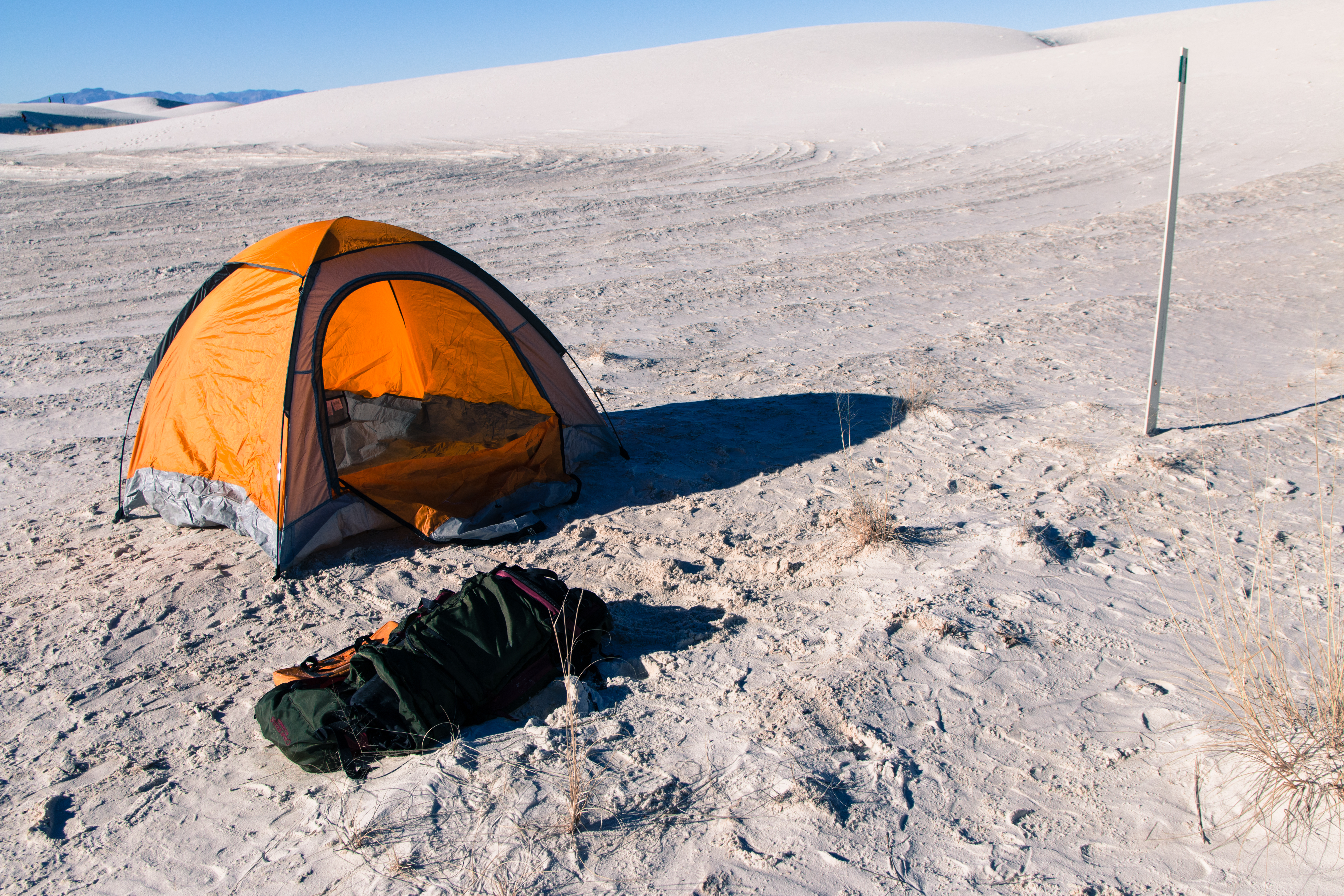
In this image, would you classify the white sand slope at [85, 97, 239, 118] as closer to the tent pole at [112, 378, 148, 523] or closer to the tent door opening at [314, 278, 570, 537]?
the tent pole at [112, 378, 148, 523]

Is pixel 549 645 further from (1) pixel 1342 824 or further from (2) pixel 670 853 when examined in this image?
(1) pixel 1342 824

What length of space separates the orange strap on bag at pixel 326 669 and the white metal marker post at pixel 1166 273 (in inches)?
190

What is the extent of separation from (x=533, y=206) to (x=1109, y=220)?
8.79m

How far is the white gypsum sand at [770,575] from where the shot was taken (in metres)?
2.84

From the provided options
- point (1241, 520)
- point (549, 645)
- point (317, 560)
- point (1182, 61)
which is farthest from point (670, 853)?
point (1182, 61)

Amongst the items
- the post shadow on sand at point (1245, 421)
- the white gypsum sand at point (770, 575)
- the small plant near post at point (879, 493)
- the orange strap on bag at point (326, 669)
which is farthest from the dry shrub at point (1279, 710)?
the orange strap on bag at point (326, 669)

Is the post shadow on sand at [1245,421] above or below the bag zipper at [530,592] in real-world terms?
above

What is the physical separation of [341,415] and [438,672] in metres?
3.62

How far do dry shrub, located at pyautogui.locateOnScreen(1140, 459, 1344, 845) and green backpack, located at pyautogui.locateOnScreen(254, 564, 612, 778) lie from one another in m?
2.43

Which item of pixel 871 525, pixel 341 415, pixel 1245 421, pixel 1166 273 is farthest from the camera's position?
pixel 341 415

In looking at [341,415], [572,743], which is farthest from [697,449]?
[572,743]

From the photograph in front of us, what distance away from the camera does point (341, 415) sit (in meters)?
6.49

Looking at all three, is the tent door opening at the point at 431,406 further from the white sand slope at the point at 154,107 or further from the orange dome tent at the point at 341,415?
the white sand slope at the point at 154,107

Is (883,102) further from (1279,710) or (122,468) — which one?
(1279,710)
